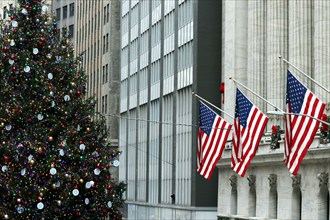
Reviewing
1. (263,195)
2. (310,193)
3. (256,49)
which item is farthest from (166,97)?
(310,193)

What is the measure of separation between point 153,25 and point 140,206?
17.3 m

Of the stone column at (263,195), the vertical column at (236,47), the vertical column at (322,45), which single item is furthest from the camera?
the vertical column at (236,47)

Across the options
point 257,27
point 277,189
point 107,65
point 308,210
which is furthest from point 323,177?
point 107,65

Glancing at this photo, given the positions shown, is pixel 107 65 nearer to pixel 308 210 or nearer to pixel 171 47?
A: pixel 171 47

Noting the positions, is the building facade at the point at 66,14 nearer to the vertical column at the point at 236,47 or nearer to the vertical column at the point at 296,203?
the vertical column at the point at 236,47

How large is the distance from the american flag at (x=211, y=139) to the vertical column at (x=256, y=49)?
15469mm

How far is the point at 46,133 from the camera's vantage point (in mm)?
40406

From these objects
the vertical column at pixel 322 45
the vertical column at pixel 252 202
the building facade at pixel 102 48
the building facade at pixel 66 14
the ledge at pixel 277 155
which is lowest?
the vertical column at pixel 252 202

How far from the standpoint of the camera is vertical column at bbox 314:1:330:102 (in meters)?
52.9

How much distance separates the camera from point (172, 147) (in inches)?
3214

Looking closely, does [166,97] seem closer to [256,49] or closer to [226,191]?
[226,191]

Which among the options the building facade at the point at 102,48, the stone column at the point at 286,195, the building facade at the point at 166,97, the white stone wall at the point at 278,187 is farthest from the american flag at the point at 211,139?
the building facade at the point at 102,48

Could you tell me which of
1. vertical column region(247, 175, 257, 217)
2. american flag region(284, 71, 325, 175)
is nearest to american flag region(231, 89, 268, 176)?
american flag region(284, 71, 325, 175)

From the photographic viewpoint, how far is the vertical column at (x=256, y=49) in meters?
62.7
